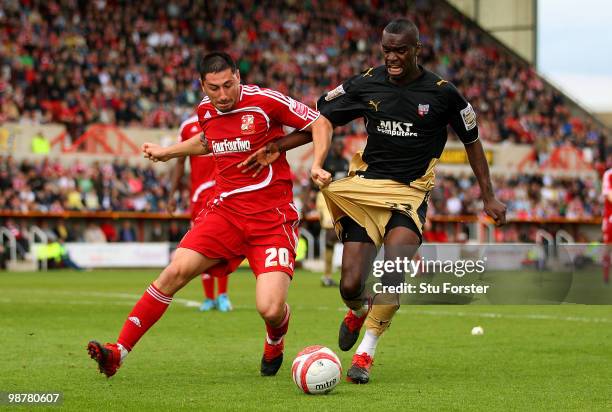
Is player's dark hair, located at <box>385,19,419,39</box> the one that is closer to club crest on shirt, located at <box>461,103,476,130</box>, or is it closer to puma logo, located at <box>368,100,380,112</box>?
puma logo, located at <box>368,100,380,112</box>

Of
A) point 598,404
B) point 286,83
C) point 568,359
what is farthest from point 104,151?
point 598,404

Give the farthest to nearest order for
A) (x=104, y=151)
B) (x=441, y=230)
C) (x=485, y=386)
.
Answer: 1. (x=441, y=230)
2. (x=104, y=151)
3. (x=485, y=386)

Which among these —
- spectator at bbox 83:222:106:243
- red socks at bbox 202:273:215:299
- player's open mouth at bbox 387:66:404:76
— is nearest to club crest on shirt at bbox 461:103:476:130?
player's open mouth at bbox 387:66:404:76

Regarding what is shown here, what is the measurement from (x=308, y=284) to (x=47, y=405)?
1471 cm

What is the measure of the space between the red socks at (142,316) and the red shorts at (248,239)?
38cm

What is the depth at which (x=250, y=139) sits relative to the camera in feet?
25.4

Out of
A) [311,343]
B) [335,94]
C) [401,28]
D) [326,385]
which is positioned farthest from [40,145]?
[326,385]

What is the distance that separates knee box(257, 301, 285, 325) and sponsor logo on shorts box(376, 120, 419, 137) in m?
1.39

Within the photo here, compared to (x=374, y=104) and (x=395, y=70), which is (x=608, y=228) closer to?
(x=374, y=104)

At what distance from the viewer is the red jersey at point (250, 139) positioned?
7.75 metres

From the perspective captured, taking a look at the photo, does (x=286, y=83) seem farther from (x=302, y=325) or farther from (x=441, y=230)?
(x=302, y=325)

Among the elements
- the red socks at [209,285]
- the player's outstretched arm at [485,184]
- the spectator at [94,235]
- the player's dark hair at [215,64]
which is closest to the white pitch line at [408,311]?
the red socks at [209,285]

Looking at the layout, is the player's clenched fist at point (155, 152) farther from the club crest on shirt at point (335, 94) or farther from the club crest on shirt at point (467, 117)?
the club crest on shirt at point (467, 117)

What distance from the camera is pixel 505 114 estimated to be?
42406 millimetres
